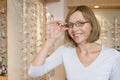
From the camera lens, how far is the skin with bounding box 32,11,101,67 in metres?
1.19

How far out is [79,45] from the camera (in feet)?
4.21

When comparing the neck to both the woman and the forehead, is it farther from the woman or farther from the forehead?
the forehead

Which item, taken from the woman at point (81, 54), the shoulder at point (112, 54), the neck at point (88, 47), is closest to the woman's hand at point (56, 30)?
the woman at point (81, 54)

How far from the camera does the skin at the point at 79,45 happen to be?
46.9 inches

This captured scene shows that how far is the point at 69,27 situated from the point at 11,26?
2.62ft

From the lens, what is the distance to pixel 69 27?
3.96 feet

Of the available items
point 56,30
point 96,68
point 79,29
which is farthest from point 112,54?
point 56,30

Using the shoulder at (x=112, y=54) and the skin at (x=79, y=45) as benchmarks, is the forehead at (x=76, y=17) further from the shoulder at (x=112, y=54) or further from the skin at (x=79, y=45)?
the shoulder at (x=112, y=54)

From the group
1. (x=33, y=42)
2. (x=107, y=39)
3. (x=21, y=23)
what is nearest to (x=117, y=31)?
(x=107, y=39)

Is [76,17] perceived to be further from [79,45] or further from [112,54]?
[112,54]

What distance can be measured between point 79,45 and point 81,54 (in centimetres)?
6

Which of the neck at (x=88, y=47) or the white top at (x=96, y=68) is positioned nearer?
the white top at (x=96, y=68)

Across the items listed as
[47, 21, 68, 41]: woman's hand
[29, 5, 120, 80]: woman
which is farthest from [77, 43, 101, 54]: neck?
[47, 21, 68, 41]: woman's hand

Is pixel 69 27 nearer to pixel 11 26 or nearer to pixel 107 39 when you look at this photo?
pixel 11 26
